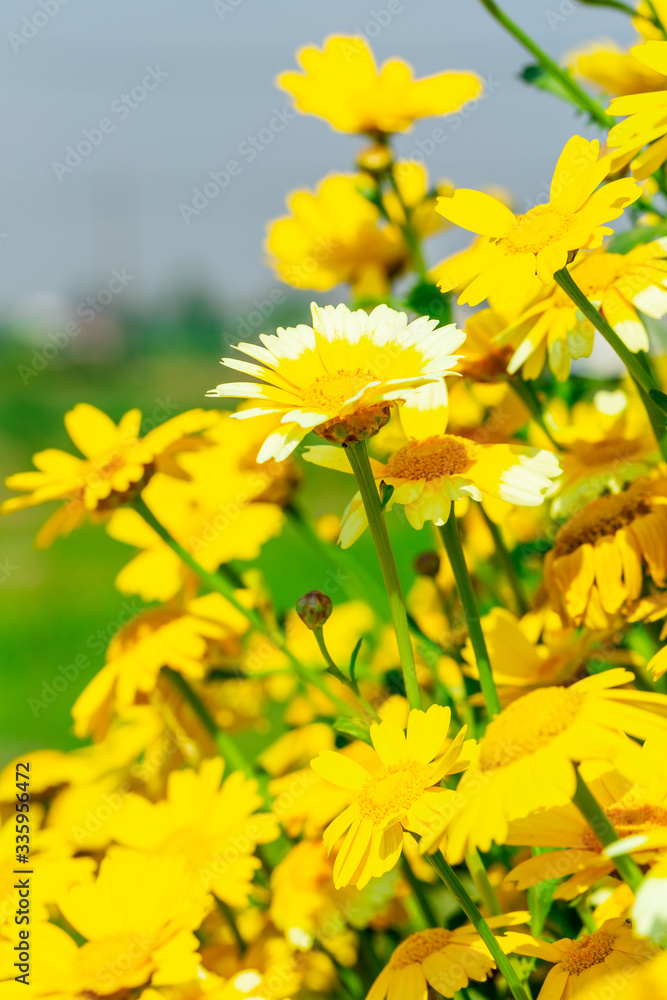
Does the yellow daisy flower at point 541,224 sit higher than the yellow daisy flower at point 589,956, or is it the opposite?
the yellow daisy flower at point 541,224

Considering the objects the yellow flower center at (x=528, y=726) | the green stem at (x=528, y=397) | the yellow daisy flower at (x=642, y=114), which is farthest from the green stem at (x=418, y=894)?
the yellow daisy flower at (x=642, y=114)

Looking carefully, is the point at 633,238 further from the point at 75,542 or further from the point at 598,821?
the point at 75,542

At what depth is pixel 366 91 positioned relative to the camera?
93 centimetres

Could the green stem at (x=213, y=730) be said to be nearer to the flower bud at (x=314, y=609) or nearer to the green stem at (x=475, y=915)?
the flower bud at (x=314, y=609)

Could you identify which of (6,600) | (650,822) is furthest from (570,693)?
(6,600)

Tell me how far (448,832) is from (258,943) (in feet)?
1.02

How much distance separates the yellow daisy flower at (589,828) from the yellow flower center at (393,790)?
0.07 meters

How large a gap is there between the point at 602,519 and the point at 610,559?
32 millimetres

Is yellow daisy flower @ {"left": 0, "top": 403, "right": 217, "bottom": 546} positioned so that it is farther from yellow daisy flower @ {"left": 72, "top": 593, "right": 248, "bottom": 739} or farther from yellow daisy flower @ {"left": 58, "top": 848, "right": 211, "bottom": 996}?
yellow daisy flower @ {"left": 58, "top": 848, "right": 211, "bottom": 996}

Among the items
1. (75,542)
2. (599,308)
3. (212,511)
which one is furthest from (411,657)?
(75,542)

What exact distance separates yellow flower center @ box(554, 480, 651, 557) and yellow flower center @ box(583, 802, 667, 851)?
0.62 ft

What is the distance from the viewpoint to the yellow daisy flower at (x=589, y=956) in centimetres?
41

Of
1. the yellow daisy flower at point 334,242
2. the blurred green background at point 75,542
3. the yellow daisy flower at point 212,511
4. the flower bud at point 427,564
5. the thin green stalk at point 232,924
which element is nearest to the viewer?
the thin green stalk at point 232,924

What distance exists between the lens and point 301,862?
69cm
